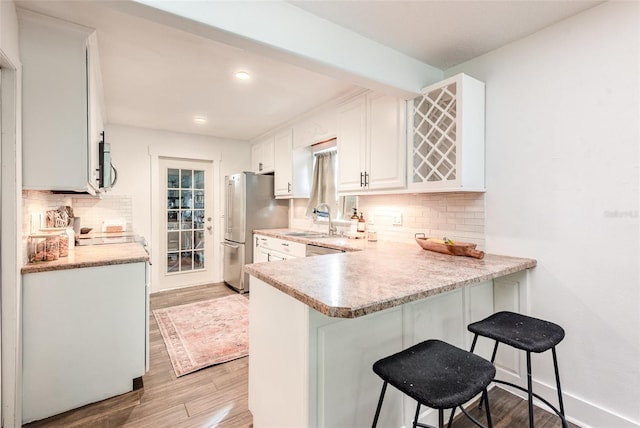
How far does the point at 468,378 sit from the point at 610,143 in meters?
1.51

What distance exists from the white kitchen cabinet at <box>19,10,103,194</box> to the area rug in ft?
4.86

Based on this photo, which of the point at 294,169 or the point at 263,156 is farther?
the point at 263,156

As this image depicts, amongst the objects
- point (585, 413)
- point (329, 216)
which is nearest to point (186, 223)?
Answer: point (329, 216)

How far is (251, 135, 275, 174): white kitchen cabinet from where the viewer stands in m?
4.36

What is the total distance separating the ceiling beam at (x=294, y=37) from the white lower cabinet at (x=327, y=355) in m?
1.23

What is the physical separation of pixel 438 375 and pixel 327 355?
42 cm

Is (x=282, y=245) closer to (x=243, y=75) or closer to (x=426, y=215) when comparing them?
(x=426, y=215)

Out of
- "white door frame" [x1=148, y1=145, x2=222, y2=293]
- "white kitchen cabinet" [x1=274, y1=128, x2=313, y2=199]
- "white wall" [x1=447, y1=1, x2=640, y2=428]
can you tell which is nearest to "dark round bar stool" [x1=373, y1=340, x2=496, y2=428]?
"white wall" [x1=447, y1=1, x2=640, y2=428]

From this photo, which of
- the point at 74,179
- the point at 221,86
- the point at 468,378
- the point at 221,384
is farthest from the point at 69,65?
the point at 468,378

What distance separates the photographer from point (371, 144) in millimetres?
2625

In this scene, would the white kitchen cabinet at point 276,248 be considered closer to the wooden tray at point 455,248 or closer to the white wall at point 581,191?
the wooden tray at point 455,248

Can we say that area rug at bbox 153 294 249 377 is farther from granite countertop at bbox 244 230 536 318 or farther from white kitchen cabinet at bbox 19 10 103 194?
white kitchen cabinet at bbox 19 10 103 194

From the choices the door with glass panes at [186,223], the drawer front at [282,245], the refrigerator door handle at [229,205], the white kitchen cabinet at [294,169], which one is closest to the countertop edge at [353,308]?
the drawer front at [282,245]

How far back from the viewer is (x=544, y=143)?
6.07ft
